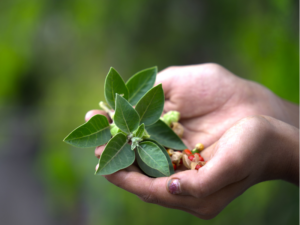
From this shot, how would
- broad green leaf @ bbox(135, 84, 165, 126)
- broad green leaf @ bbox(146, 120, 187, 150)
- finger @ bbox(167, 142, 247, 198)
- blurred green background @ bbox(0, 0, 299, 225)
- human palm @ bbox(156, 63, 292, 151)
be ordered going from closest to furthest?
1. finger @ bbox(167, 142, 247, 198)
2. broad green leaf @ bbox(135, 84, 165, 126)
3. broad green leaf @ bbox(146, 120, 187, 150)
4. human palm @ bbox(156, 63, 292, 151)
5. blurred green background @ bbox(0, 0, 299, 225)

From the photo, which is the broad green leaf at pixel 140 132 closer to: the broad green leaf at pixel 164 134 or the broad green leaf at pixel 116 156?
the broad green leaf at pixel 116 156

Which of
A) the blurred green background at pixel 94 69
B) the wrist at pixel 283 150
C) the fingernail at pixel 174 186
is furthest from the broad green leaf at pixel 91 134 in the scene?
the blurred green background at pixel 94 69

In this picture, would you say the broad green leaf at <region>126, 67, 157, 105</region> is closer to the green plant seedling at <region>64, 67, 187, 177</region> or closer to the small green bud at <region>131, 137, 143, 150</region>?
the green plant seedling at <region>64, 67, 187, 177</region>

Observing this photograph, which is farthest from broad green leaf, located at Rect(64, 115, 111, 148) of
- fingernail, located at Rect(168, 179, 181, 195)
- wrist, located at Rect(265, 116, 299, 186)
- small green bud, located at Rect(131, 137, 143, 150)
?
wrist, located at Rect(265, 116, 299, 186)

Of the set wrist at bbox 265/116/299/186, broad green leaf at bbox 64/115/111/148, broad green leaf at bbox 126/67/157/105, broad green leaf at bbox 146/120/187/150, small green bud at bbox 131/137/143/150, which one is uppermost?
broad green leaf at bbox 126/67/157/105

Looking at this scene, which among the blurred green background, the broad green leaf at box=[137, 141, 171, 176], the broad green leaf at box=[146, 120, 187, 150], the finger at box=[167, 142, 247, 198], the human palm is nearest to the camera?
the finger at box=[167, 142, 247, 198]

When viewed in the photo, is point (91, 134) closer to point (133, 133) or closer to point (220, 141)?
point (133, 133)

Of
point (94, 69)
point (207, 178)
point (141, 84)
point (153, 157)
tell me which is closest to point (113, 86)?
point (141, 84)

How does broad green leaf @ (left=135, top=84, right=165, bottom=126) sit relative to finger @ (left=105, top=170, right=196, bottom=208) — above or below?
above

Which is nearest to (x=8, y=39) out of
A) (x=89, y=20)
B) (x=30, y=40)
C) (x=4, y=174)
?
(x=30, y=40)
